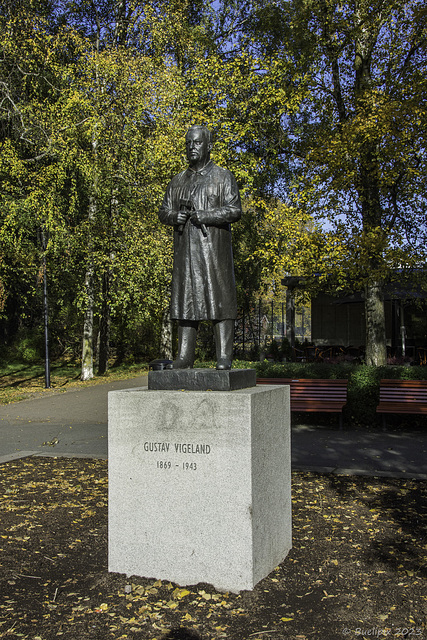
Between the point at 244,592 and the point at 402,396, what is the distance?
685 centimetres

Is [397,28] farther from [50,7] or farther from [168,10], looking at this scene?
[50,7]

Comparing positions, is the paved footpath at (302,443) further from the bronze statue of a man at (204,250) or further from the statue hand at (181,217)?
the statue hand at (181,217)

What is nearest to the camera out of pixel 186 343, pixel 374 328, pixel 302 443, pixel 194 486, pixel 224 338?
pixel 194 486

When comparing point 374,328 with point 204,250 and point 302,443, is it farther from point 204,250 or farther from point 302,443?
point 204,250

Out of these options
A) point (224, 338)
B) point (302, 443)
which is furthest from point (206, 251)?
point (302, 443)

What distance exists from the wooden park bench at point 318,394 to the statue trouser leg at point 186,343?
5.64 metres

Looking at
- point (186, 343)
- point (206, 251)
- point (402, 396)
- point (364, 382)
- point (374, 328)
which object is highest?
point (206, 251)

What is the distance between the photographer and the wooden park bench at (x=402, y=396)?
9.99m

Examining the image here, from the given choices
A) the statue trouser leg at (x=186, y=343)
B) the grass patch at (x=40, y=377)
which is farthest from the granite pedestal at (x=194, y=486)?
the grass patch at (x=40, y=377)

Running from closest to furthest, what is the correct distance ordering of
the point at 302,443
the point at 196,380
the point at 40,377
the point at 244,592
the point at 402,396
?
the point at 244,592
the point at 196,380
the point at 302,443
the point at 402,396
the point at 40,377

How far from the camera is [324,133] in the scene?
13.4m

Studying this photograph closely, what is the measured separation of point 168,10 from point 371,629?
20703mm

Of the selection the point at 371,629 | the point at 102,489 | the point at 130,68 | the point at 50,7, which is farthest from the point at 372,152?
the point at 50,7

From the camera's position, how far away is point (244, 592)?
4066 mm
